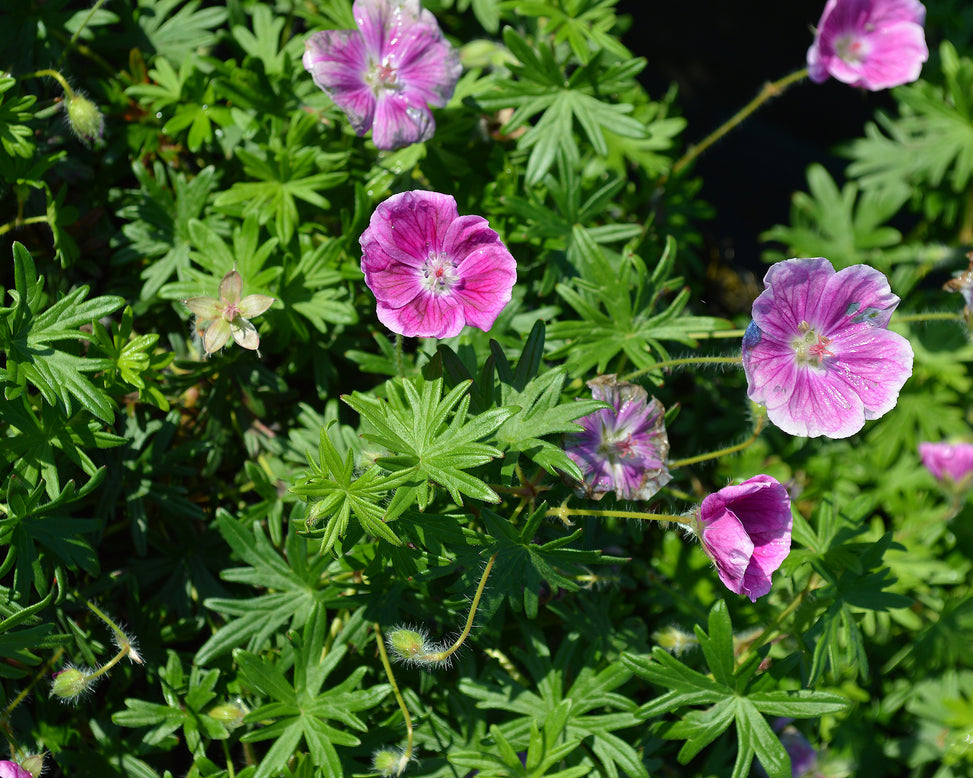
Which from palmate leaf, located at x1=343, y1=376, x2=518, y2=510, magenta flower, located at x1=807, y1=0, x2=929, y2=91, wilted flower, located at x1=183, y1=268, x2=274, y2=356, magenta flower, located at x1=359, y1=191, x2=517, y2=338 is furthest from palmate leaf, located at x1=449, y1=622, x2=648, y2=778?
magenta flower, located at x1=807, y1=0, x2=929, y2=91

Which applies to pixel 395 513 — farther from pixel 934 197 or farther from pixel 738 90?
pixel 738 90

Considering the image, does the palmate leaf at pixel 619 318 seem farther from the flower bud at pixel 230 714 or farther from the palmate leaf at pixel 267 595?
the flower bud at pixel 230 714

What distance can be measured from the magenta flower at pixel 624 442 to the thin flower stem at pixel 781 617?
1.72 ft

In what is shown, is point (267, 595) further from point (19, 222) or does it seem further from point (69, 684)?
point (19, 222)

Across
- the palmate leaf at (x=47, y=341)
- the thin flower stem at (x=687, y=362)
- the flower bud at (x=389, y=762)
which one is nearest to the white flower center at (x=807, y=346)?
the thin flower stem at (x=687, y=362)

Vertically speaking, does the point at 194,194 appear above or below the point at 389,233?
below

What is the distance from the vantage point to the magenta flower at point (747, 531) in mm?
1881

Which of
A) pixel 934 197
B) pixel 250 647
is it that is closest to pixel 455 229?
pixel 250 647

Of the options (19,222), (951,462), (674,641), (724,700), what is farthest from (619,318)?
(19,222)

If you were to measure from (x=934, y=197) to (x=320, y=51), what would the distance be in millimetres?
2870

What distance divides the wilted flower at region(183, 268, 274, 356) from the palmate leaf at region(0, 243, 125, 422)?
9.1 inches

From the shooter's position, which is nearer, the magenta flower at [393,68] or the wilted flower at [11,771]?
the wilted flower at [11,771]

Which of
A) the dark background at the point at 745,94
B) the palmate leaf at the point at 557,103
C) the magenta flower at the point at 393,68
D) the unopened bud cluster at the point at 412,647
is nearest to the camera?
the unopened bud cluster at the point at 412,647

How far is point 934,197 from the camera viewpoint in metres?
3.66
